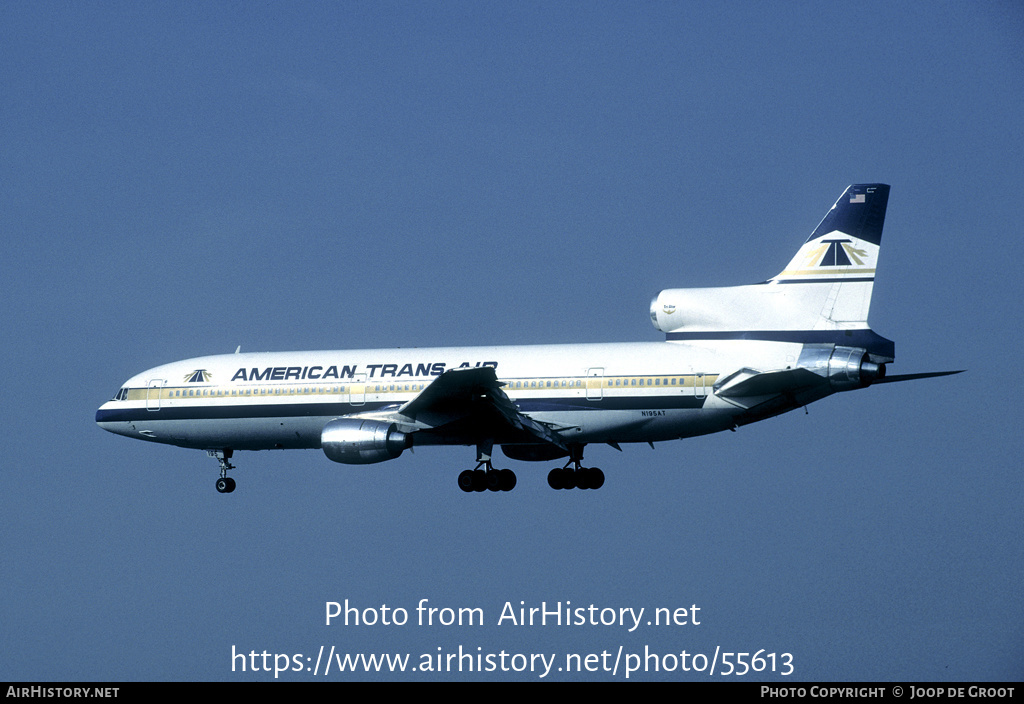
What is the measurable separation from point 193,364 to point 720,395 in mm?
18363

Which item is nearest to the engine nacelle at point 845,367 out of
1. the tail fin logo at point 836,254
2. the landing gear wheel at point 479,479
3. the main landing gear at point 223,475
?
the tail fin logo at point 836,254

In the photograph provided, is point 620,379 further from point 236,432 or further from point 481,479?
point 236,432

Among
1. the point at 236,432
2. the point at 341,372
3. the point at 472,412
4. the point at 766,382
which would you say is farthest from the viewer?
the point at 236,432

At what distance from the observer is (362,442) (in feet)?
138

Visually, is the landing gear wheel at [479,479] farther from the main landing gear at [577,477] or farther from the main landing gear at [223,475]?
the main landing gear at [223,475]

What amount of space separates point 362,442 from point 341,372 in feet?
16.2

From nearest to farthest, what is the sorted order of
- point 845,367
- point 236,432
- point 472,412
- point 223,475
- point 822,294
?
point 845,367 < point 822,294 < point 472,412 < point 236,432 < point 223,475

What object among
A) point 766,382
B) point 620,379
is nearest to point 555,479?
point 620,379

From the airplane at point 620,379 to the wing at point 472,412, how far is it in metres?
0.05

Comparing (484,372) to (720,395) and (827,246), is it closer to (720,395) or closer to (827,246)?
(720,395)

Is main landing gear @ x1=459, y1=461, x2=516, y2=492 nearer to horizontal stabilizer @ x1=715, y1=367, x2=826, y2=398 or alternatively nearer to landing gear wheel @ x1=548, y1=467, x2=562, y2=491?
landing gear wheel @ x1=548, y1=467, x2=562, y2=491

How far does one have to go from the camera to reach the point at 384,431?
42219mm
